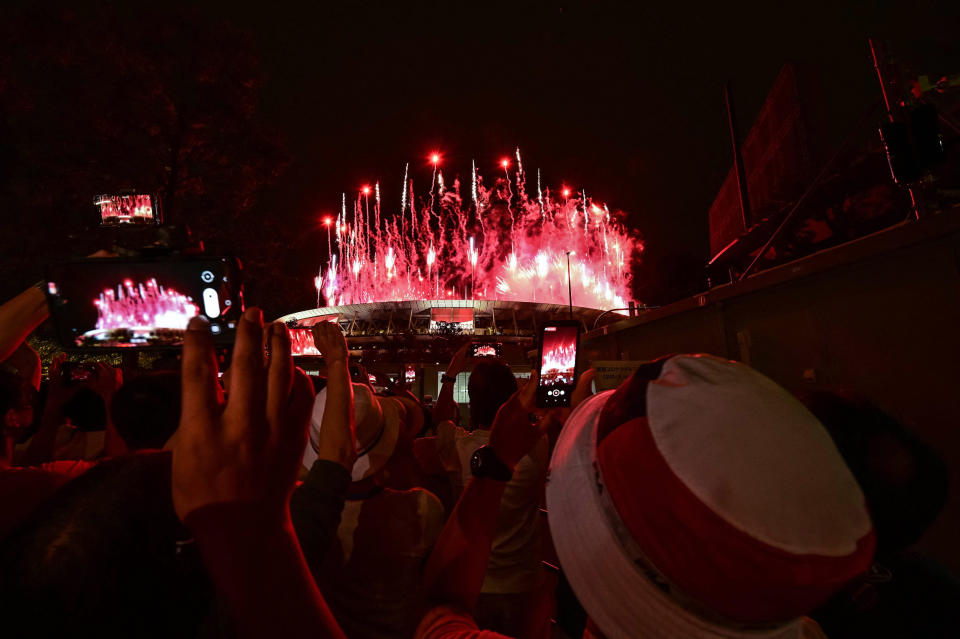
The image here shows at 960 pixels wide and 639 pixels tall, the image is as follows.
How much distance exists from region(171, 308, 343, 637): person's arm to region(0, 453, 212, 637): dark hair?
0.18m

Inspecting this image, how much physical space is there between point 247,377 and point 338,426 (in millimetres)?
595

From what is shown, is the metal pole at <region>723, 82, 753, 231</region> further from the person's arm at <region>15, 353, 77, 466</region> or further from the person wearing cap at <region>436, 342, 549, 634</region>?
the person's arm at <region>15, 353, 77, 466</region>

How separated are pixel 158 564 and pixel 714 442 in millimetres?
1042

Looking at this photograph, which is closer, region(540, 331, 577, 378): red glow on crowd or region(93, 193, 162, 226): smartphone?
region(93, 193, 162, 226): smartphone

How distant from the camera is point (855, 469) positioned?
1316mm

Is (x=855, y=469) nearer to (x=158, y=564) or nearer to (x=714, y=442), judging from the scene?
(x=714, y=442)

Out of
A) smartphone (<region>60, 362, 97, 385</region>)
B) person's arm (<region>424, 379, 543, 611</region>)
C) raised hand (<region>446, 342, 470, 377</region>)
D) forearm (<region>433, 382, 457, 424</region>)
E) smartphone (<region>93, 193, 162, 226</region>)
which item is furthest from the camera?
forearm (<region>433, 382, 457, 424</region>)

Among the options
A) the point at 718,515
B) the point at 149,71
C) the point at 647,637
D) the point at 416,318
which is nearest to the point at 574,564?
the point at 647,637

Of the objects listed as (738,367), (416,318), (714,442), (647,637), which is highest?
(416,318)

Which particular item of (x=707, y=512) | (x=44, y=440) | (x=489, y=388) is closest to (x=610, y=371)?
(x=489, y=388)

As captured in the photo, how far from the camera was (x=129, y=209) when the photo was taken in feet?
5.43

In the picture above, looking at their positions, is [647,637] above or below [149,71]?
below

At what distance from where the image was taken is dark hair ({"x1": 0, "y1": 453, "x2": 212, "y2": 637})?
80 centimetres

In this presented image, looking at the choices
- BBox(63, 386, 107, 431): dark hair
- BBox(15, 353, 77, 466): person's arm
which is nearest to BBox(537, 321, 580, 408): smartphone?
BBox(63, 386, 107, 431): dark hair
